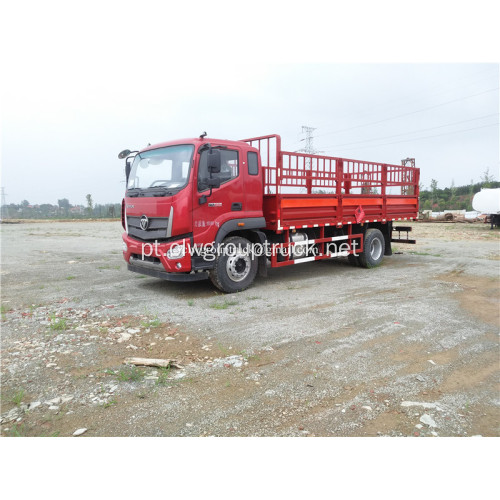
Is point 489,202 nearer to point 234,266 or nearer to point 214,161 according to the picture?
point 234,266

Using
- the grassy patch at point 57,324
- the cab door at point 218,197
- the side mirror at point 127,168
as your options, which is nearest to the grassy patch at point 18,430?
the grassy patch at point 57,324

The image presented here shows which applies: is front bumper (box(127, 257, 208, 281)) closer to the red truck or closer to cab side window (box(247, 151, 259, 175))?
the red truck

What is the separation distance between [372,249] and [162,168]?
575cm

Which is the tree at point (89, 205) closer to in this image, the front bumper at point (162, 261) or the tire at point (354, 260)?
the tire at point (354, 260)

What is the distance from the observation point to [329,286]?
22.6 feet

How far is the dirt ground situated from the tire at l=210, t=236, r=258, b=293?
215 mm

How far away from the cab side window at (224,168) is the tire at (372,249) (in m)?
4.31

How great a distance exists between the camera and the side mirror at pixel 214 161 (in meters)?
5.45

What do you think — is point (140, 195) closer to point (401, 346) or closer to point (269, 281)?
point (269, 281)

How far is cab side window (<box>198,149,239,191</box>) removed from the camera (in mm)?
5676

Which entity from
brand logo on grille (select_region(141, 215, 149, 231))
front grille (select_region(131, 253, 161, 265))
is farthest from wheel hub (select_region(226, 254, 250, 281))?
brand logo on grille (select_region(141, 215, 149, 231))

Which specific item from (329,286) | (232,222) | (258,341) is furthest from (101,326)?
(329,286)

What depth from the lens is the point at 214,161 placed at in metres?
5.46

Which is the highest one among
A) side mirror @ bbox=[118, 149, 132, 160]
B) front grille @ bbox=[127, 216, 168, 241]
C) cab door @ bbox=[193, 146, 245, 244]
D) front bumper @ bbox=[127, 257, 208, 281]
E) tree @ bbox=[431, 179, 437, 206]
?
tree @ bbox=[431, 179, 437, 206]
